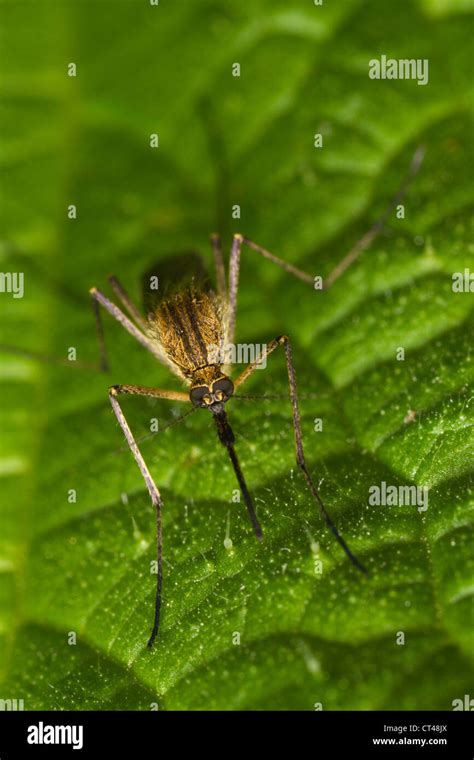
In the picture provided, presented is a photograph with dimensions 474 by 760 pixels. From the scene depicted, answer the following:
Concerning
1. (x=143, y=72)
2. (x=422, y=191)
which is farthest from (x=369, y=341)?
(x=143, y=72)

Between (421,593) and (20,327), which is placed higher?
(20,327)

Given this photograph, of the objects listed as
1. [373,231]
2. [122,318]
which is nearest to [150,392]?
[122,318]

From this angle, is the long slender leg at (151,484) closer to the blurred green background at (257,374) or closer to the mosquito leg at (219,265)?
the blurred green background at (257,374)

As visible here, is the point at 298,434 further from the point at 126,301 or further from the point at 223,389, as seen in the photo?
the point at 126,301

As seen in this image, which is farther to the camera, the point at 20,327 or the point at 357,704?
the point at 20,327

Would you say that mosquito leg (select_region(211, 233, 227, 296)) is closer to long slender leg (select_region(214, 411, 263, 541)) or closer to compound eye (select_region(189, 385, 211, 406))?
compound eye (select_region(189, 385, 211, 406))
